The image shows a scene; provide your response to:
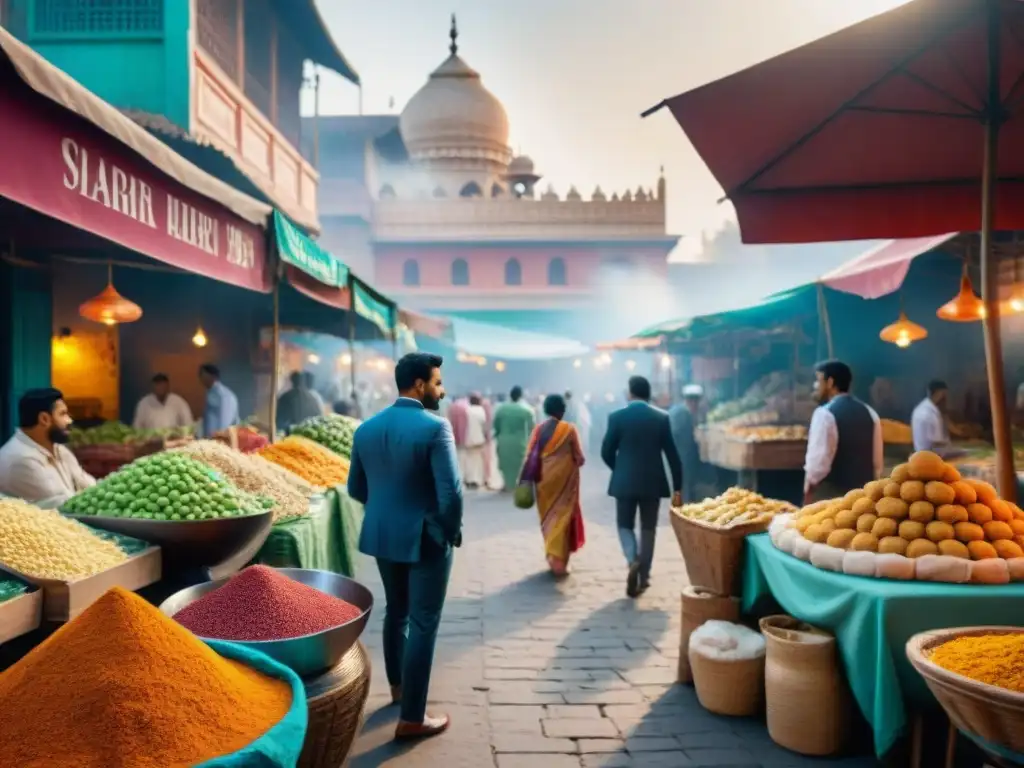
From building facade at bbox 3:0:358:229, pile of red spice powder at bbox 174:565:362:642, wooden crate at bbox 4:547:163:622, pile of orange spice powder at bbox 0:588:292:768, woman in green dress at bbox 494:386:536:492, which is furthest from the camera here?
woman in green dress at bbox 494:386:536:492

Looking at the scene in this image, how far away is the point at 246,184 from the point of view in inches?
436

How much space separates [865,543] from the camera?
3.81 metres

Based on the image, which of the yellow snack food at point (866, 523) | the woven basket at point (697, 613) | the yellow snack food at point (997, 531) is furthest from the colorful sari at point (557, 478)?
the yellow snack food at point (997, 531)

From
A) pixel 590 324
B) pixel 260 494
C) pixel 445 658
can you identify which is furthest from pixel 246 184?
pixel 590 324

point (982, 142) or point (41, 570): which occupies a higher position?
point (982, 142)

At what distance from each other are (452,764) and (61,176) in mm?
2963

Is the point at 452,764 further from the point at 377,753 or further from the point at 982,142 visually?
the point at 982,142

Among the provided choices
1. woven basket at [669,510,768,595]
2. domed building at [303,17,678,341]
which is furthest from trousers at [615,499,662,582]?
domed building at [303,17,678,341]

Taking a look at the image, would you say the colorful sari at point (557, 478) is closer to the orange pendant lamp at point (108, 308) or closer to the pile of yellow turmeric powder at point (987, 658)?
the orange pendant lamp at point (108, 308)

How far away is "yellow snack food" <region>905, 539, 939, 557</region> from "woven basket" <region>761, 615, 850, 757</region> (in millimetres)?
554

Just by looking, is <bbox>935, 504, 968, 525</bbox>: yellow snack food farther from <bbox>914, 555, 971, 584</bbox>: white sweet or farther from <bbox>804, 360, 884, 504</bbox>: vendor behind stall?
<bbox>804, 360, 884, 504</bbox>: vendor behind stall

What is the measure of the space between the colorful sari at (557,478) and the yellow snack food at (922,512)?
407cm

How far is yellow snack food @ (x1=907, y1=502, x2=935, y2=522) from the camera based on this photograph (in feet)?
12.7

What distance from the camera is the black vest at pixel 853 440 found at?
20.3 feet
